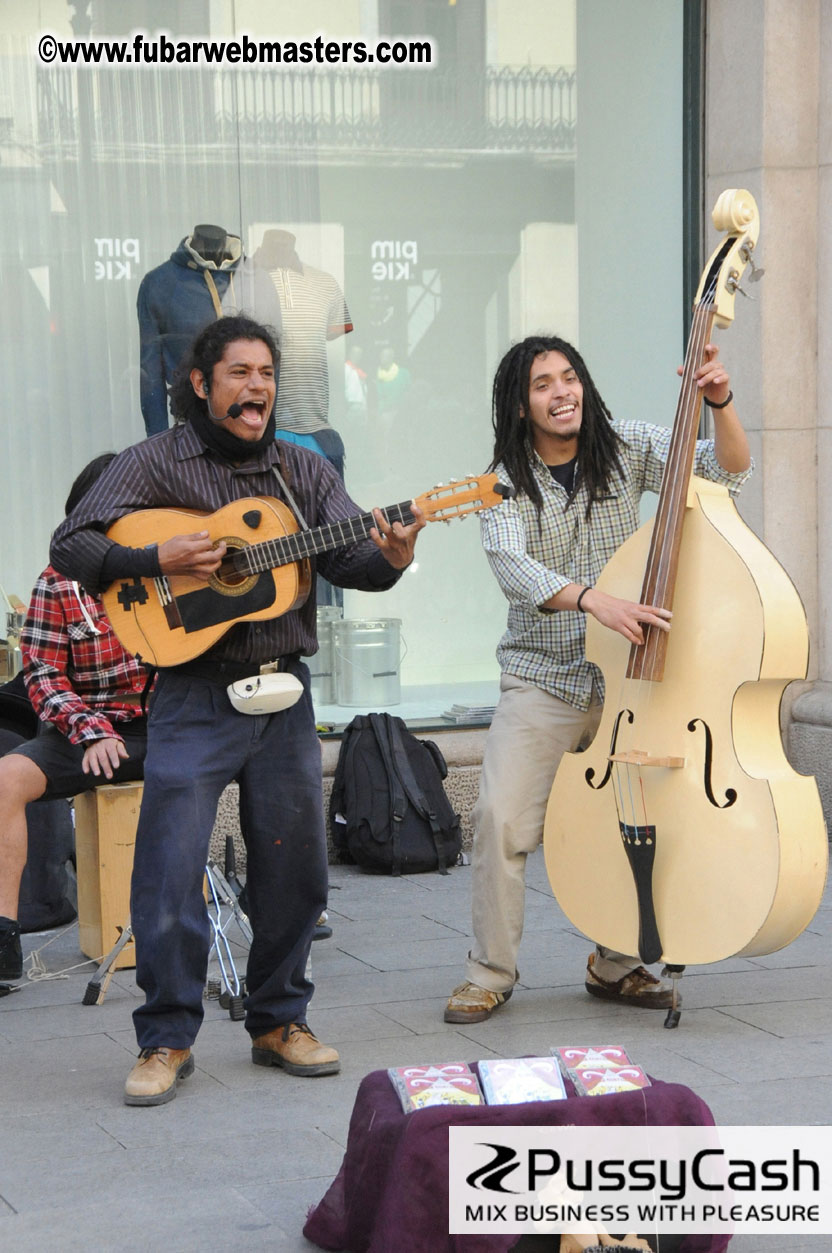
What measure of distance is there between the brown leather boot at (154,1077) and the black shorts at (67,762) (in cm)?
128

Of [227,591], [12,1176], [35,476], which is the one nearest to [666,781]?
[227,591]

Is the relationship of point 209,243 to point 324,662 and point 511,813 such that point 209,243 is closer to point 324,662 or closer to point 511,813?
point 324,662

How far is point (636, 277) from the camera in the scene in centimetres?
745

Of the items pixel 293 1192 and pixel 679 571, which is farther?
pixel 679 571

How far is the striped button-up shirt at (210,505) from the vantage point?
3949 millimetres

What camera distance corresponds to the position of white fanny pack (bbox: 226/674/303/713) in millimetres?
3912

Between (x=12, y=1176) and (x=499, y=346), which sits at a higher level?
(x=499, y=346)

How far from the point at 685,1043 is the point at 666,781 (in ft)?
2.22

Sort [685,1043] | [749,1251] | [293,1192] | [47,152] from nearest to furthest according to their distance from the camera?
[749,1251]
[293,1192]
[685,1043]
[47,152]

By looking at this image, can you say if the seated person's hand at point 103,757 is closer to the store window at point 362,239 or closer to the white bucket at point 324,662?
the store window at point 362,239

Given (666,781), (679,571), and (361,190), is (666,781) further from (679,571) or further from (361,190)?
(361,190)

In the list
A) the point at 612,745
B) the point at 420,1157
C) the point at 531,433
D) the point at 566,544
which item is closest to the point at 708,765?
the point at 612,745

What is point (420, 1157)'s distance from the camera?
2.72m

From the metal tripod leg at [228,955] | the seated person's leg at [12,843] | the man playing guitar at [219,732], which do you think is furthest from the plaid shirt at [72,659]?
the man playing guitar at [219,732]
